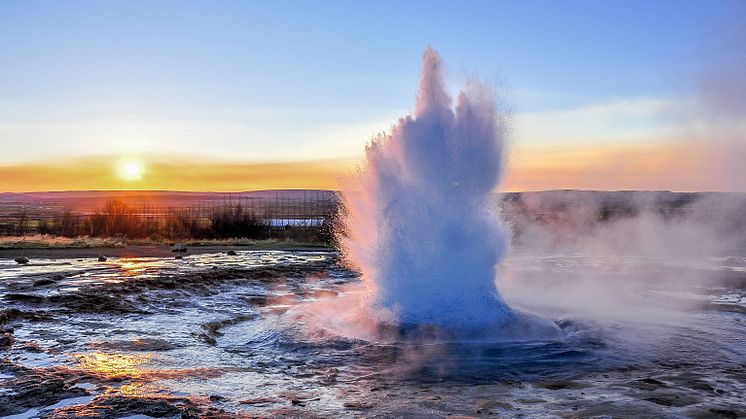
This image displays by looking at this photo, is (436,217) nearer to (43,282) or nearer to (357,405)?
(357,405)

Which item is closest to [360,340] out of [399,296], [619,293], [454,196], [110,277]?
[399,296]

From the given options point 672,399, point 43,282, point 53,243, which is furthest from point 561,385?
point 53,243

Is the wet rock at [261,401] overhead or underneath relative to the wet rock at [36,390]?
underneath

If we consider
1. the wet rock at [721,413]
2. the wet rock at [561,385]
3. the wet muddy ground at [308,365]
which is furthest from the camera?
the wet rock at [561,385]

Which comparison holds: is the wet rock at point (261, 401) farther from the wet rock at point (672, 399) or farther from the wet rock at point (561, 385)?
the wet rock at point (672, 399)

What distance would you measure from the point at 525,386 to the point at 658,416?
1309 mm

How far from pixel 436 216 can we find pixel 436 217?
1 cm

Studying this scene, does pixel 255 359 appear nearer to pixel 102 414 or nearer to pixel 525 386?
pixel 102 414

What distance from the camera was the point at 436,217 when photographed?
8.80m

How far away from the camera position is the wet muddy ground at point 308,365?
5.22 meters

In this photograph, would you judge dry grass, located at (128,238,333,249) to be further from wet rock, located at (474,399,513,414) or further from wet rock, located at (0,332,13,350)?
wet rock, located at (474,399,513,414)

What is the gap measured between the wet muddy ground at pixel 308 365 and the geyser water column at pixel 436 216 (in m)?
0.93

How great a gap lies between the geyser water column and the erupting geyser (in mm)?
14

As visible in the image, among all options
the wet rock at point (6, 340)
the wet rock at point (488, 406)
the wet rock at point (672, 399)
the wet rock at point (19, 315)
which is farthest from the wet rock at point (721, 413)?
the wet rock at point (19, 315)
